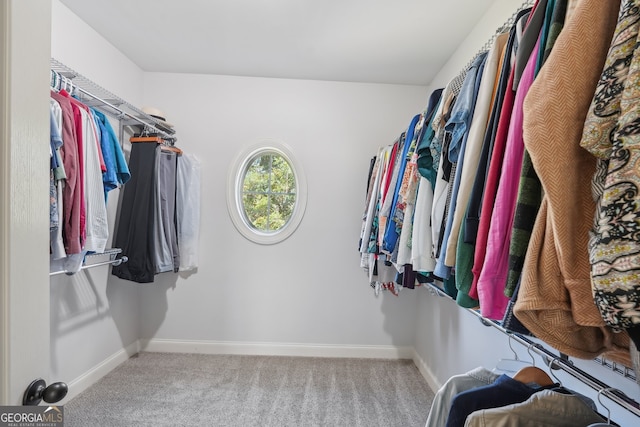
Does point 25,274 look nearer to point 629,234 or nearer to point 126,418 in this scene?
point 629,234

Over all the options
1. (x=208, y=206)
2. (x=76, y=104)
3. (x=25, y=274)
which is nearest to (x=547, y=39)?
(x=25, y=274)

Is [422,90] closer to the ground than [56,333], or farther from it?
farther from it

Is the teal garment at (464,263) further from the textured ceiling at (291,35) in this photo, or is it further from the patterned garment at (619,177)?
the textured ceiling at (291,35)

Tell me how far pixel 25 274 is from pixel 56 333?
1871 millimetres

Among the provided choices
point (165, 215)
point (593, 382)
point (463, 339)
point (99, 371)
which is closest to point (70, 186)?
point (165, 215)

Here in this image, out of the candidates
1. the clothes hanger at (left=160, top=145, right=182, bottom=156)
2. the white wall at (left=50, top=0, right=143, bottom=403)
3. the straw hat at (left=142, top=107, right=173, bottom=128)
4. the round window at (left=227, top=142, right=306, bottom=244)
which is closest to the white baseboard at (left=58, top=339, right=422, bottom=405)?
the white wall at (left=50, top=0, right=143, bottom=403)

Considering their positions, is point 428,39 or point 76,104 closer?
point 76,104

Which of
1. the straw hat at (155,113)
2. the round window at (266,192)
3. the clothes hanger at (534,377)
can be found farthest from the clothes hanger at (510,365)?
the straw hat at (155,113)

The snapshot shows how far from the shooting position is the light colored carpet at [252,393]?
2061 millimetres

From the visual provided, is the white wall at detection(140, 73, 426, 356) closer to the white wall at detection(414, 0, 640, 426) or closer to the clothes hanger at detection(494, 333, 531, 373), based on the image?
the white wall at detection(414, 0, 640, 426)

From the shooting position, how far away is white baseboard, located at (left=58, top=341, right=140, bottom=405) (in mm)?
2231

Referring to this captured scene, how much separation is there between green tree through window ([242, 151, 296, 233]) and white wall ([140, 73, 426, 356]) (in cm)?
24

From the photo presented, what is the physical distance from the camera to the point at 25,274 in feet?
2.12

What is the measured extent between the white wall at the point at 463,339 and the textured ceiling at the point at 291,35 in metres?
0.12
